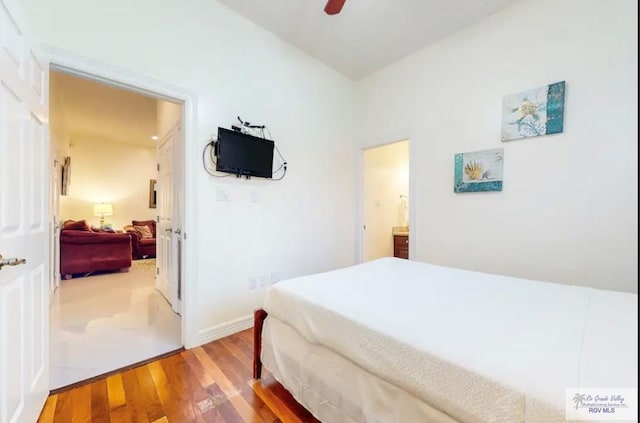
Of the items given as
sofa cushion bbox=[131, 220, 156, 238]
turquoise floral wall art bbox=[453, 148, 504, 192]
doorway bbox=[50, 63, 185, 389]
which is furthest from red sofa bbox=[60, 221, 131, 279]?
turquoise floral wall art bbox=[453, 148, 504, 192]

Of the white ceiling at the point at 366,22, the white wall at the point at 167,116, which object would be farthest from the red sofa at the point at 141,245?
the white ceiling at the point at 366,22

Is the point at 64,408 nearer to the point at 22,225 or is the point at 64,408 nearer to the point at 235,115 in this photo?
the point at 22,225

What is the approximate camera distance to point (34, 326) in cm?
139

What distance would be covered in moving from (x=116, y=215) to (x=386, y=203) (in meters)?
6.58

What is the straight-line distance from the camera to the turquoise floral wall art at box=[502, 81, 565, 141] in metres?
2.17

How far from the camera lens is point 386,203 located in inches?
184

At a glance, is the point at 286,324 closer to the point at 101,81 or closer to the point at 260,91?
the point at 101,81

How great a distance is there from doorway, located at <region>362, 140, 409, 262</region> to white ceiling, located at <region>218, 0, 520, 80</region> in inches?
55.2

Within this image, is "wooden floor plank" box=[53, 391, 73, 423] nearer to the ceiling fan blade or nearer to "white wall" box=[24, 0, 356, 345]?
"white wall" box=[24, 0, 356, 345]

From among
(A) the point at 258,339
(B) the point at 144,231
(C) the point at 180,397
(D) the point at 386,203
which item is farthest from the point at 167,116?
(B) the point at 144,231

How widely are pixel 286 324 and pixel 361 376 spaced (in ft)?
1.80

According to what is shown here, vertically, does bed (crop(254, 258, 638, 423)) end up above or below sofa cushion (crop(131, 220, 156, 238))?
below

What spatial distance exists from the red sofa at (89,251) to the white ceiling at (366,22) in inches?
163

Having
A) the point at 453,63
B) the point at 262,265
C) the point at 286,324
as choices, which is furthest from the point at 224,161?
the point at 453,63
